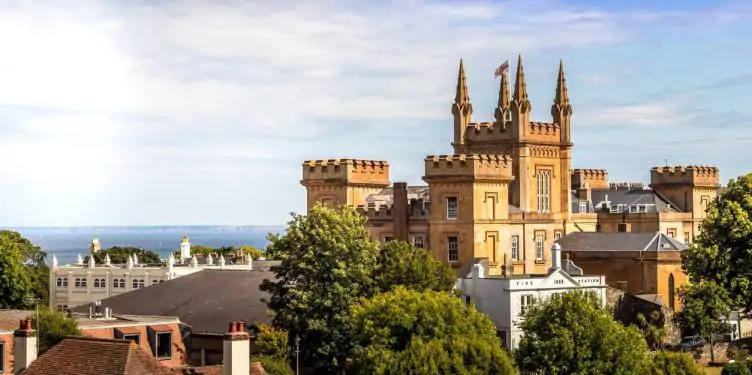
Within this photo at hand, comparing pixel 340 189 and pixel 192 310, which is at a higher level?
pixel 340 189

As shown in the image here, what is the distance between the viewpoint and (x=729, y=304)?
8625 cm

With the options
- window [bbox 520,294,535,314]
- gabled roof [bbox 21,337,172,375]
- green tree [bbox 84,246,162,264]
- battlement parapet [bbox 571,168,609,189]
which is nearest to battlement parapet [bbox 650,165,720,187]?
battlement parapet [bbox 571,168,609,189]

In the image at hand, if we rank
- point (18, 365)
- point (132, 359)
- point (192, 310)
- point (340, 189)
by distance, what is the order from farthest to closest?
point (340, 189) < point (192, 310) < point (18, 365) < point (132, 359)

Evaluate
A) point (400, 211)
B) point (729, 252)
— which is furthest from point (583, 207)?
point (729, 252)

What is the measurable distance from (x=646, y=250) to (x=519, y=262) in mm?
8535

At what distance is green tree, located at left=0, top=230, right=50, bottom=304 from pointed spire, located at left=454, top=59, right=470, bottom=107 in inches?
1381

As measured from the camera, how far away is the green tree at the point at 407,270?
7681 cm

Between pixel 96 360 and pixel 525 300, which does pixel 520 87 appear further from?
pixel 96 360

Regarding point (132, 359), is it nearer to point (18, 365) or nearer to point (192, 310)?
point (18, 365)

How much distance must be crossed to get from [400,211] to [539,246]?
10.4 meters

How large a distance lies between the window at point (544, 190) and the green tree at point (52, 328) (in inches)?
→ 1661

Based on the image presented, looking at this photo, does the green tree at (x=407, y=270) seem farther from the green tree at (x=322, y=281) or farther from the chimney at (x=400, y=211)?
the chimney at (x=400, y=211)

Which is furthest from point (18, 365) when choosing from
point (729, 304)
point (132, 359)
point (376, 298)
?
point (729, 304)

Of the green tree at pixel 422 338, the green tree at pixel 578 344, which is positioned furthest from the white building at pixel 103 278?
the green tree at pixel 578 344
